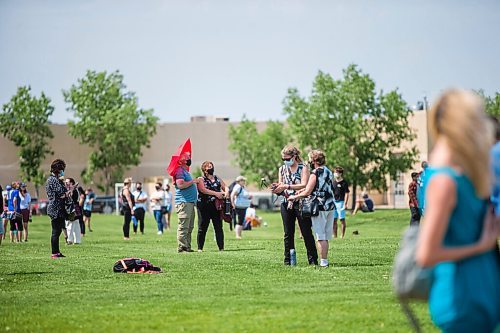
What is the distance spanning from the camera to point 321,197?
1820 cm

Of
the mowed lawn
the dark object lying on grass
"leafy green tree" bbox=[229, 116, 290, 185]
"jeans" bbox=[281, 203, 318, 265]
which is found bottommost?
the mowed lawn

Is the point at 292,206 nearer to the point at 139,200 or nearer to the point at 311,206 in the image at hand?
the point at 311,206

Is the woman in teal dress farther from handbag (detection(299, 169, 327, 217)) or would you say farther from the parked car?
the parked car

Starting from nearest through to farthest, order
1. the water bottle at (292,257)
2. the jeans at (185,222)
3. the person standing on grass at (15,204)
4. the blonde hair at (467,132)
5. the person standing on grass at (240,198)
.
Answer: the blonde hair at (467,132)
the water bottle at (292,257)
the jeans at (185,222)
the person standing on grass at (15,204)
the person standing on grass at (240,198)

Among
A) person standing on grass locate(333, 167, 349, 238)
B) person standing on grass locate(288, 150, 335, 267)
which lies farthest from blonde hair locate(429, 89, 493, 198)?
person standing on grass locate(333, 167, 349, 238)

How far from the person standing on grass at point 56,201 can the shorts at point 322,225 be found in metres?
6.89

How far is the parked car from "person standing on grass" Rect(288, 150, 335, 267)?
65.7 metres

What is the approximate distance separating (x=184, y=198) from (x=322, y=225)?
21.2ft

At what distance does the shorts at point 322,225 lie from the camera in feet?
59.2

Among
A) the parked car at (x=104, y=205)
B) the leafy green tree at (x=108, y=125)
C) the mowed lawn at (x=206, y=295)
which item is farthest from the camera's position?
the leafy green tree at (x=108, y=125)

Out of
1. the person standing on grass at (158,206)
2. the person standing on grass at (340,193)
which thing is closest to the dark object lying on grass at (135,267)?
the person standing on grass at (340,193)

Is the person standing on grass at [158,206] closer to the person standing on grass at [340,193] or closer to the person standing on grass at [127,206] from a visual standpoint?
the person standing on grass at [127,206]

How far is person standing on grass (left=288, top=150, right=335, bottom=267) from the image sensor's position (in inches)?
711

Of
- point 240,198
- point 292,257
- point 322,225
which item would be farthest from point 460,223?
point 240,198
